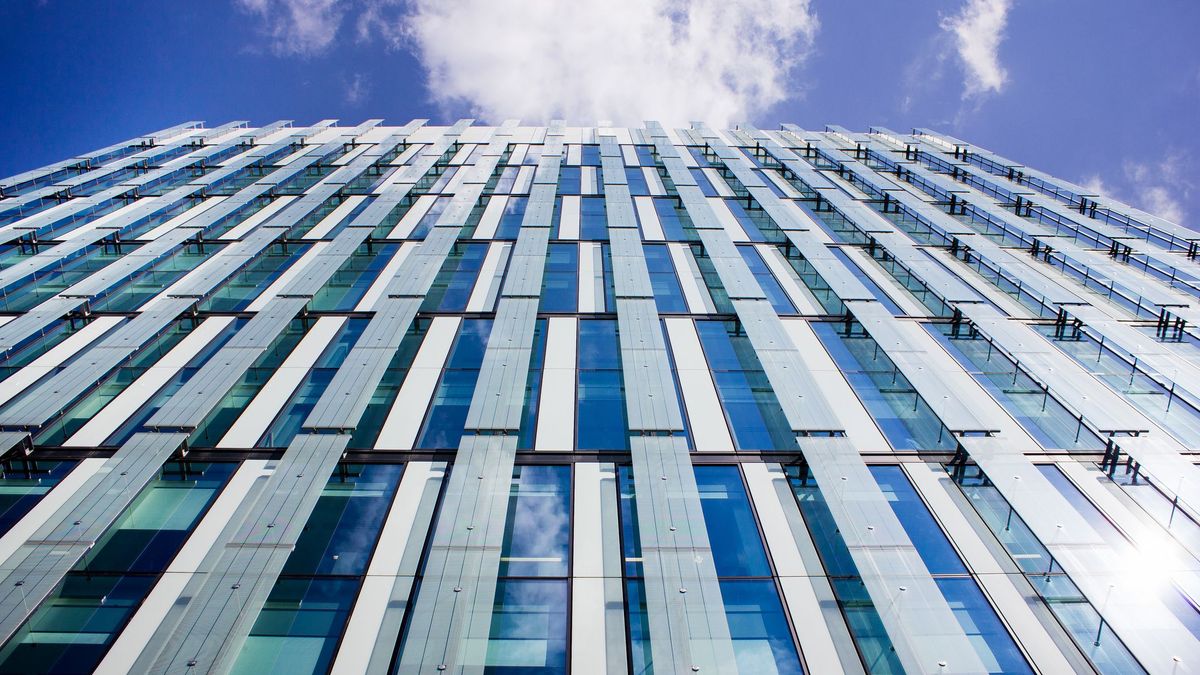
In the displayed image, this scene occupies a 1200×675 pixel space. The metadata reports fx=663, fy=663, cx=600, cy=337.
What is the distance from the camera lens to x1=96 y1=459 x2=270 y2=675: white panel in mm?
11172

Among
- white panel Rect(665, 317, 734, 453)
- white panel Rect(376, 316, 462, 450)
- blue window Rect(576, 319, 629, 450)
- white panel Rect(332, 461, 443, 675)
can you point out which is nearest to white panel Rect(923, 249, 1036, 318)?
white panel Rect(665, 317, 734, 453)

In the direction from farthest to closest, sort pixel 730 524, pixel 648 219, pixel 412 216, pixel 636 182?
pixel 636 182
pixel 412 216
pixel 648 219
pixel 730 524

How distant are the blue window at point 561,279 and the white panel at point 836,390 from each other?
7.40 metres

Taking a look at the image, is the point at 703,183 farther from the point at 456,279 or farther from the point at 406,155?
the point at 406,155

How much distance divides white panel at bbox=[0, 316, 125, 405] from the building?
116 mm

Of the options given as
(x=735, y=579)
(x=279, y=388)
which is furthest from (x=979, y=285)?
(x=279, y=388)

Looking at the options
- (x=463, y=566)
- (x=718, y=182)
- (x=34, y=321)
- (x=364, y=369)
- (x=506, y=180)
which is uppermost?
(x=718, y=182)

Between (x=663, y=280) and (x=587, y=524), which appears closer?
(x=587, y=524)

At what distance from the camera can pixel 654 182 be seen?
36188 millimetres

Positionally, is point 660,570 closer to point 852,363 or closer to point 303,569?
point 303,569

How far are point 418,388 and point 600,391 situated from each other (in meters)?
5.05

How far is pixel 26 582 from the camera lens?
39.4ft

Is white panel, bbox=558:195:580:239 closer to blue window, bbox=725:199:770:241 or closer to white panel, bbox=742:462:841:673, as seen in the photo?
blue window, bbox=725:199:770:241

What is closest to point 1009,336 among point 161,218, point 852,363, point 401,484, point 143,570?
point 852,363
